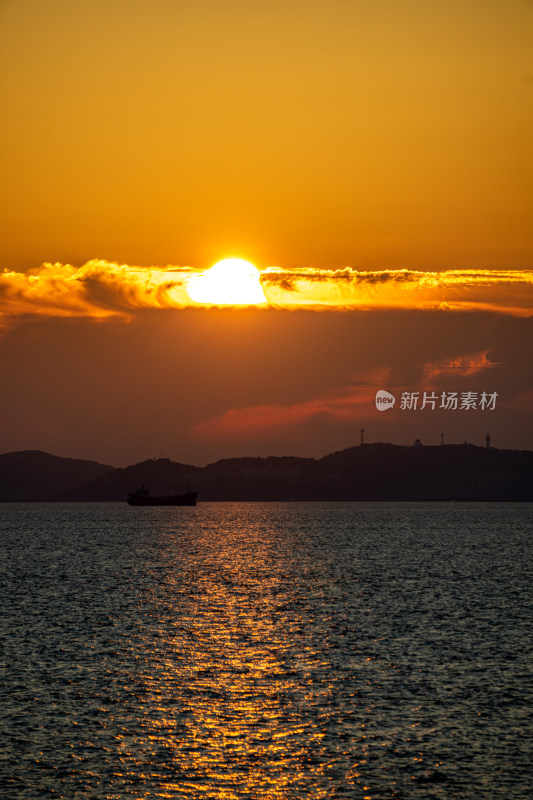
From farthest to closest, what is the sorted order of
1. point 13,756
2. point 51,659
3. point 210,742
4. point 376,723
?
point 51,659
point 376,723
point 210,742
point 13,756

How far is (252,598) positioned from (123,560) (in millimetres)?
66644

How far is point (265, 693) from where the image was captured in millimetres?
53531

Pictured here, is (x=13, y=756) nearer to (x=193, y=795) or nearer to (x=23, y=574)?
(x=193, y=795)

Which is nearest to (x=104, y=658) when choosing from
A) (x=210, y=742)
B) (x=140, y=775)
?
(x=210, y=742)

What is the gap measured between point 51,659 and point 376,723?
2474 cm

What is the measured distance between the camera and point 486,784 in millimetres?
37031

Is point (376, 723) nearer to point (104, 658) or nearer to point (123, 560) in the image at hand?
point (104, 658)

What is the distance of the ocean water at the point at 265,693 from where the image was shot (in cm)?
3791

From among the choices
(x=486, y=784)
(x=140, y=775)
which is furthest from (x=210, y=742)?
(x=486, y=784)

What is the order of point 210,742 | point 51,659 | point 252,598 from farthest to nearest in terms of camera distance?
1. point 252,598
2. point 51,659
3. point 210,742

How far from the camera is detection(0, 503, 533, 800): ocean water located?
37906 millimetres

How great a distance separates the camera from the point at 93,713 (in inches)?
1897

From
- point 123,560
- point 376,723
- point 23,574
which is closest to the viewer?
point 376,723

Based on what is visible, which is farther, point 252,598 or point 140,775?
point 252,598
